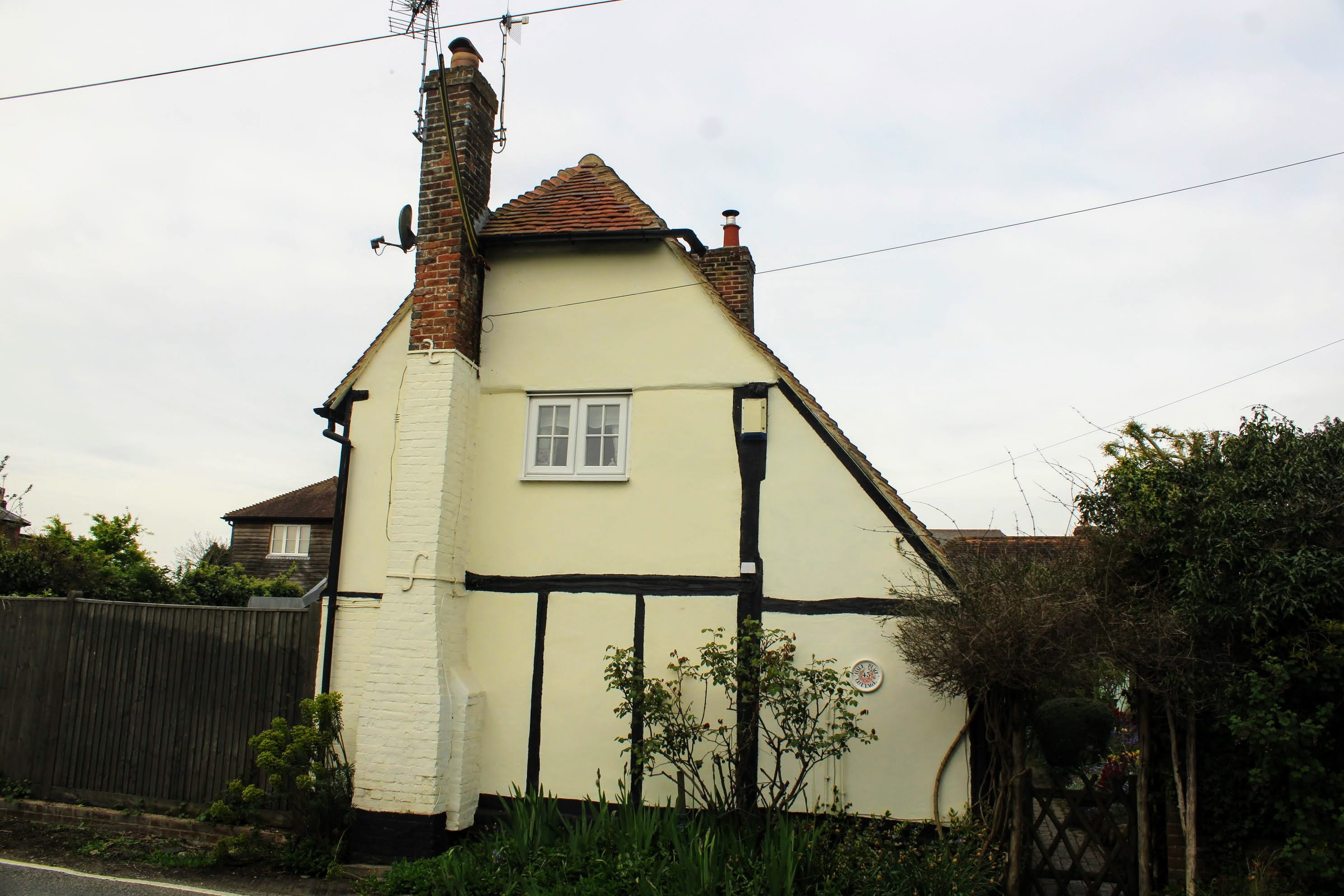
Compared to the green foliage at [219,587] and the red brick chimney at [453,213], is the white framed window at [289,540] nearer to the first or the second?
the green foliage at [219,587]

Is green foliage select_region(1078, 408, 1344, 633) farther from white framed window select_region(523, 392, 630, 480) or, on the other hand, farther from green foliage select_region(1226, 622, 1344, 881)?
white framed window select_region(523, 392, 630, 480)

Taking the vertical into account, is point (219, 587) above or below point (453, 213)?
below

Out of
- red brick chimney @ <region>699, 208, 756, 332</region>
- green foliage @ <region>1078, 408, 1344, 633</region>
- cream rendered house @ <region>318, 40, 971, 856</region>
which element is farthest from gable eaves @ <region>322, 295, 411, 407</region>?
green foliage @ <region>1078, 408, 1344, 633</region>

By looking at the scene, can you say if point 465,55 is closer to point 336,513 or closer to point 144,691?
point 336,513

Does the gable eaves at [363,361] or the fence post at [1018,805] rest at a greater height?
the gable eaves at [363,361]

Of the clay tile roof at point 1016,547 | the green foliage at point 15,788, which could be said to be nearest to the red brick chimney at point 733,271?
the clay tile roof at point 1016,547

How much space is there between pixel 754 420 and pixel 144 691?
21.9 ft

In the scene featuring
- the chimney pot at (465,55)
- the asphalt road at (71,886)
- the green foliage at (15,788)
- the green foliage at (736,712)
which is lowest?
the asphalt road at (71,886)

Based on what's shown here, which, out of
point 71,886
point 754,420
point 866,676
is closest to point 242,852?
point 71,886

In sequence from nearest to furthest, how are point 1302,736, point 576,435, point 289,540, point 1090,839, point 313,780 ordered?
point 1302,736
point 1090,839
point 313,780
point 576,435
point 289,540

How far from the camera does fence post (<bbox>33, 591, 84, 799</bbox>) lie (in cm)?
898

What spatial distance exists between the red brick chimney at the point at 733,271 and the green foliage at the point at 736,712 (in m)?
4.31

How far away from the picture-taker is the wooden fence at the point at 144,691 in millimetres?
8633

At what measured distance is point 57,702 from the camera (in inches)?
360
